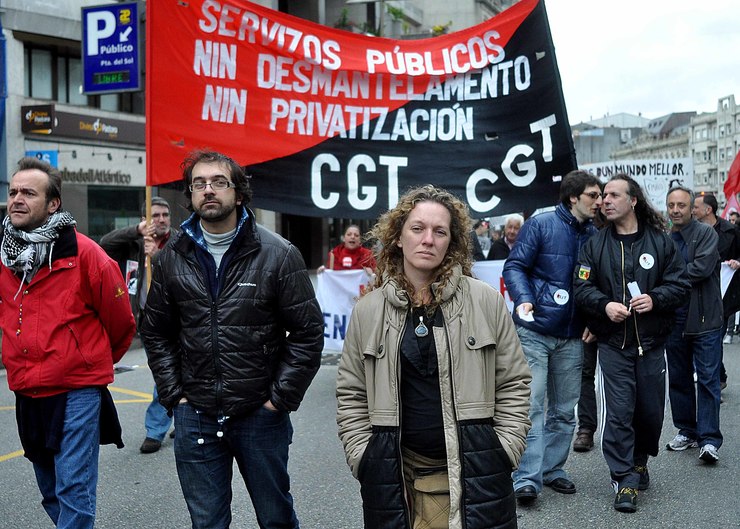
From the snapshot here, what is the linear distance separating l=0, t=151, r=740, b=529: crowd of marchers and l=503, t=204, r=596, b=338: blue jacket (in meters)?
0.01

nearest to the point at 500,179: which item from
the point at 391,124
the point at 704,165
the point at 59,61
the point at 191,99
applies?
the point at 391,124

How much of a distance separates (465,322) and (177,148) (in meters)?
3.44

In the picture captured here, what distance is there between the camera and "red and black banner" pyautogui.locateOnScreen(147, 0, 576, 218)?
20.8 feet

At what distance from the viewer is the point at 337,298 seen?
9664 millimetres

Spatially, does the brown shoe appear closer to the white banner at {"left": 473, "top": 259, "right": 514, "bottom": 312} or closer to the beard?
the white banner at {"left": 473, "top": 259, "right": 514, "bottom": 312}

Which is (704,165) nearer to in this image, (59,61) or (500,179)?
(59,61)

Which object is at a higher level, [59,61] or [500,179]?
[59,61]

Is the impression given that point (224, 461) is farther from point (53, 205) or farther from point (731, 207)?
point (731, 207)

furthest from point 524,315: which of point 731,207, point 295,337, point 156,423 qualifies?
point 731,207

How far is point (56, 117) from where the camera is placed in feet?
72.9

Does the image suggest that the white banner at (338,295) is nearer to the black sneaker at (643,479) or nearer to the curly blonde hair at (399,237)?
the black sneaker at (643,479)

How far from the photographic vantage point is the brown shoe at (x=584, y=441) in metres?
6.67

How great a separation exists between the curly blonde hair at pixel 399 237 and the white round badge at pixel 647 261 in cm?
230

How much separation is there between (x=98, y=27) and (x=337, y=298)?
12397 mm
